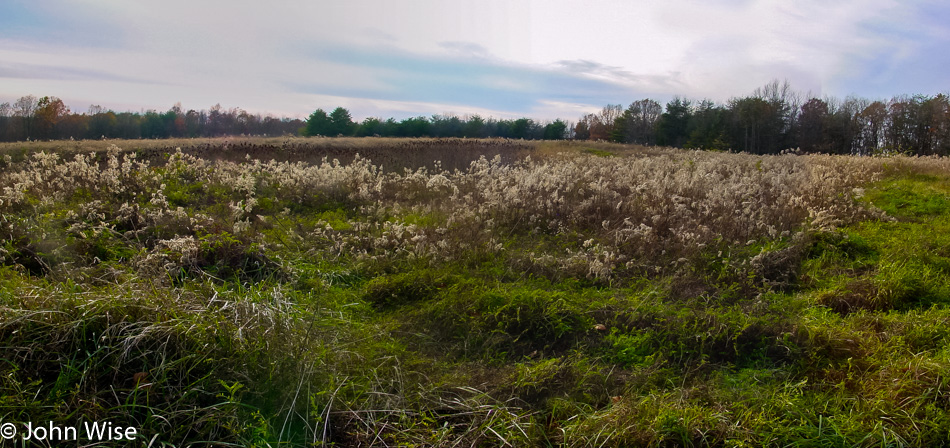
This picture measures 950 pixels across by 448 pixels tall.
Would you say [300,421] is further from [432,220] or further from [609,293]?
[432,220]

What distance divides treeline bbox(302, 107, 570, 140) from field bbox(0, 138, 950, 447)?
3367 cm

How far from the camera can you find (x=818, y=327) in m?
3.86

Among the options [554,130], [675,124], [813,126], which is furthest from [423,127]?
[813,126]

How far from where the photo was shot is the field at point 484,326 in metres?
2.70

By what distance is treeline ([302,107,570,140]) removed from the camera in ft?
138

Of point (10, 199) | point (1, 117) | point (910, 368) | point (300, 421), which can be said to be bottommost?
point (300, 421)

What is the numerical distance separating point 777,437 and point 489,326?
6.52 feet

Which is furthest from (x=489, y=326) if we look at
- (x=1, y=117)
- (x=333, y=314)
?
(x=1, y=117)

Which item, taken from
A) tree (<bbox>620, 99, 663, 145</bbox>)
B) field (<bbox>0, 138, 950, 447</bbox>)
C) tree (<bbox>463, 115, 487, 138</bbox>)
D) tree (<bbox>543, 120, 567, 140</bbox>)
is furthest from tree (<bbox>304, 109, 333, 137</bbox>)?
field (<bbox>0, 138, 950, 447</bbox>)
